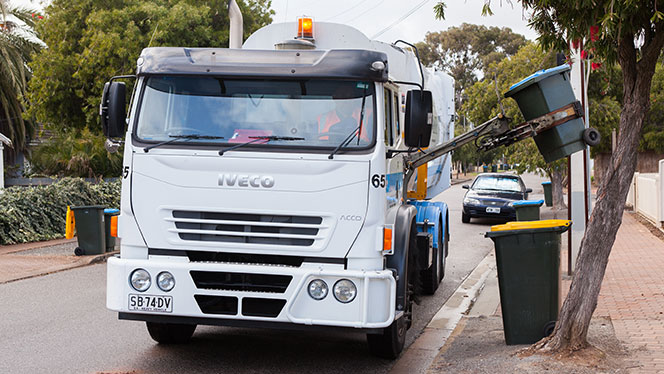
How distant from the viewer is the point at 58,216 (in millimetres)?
17625

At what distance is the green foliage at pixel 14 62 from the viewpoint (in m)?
25.0

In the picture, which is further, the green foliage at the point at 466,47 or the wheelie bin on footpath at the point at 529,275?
the green foliage at the point at 466,47

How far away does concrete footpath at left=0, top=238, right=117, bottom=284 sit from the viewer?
41.1 feet

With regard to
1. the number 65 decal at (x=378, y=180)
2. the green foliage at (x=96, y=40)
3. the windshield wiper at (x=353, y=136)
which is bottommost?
the number 65 decal at (x=378, y=180)

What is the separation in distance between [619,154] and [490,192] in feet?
54.4

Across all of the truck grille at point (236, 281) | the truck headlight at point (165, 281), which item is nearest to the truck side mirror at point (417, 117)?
the truck grille at point (236, 281)

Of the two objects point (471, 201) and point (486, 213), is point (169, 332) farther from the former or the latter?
point (471, 201)

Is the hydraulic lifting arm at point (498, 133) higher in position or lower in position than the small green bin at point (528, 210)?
higher

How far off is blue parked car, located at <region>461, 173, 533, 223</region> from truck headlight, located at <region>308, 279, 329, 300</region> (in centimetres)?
1662

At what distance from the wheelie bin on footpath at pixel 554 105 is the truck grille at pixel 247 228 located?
2.68m

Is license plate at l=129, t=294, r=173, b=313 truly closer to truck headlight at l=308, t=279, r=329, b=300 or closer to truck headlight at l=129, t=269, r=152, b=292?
truck headlight at l=129, t=269, r=152, b=292

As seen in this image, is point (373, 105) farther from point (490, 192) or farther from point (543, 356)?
point (490, 192)

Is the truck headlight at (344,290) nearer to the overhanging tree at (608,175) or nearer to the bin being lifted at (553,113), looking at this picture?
the overhanging tree at (608,175)

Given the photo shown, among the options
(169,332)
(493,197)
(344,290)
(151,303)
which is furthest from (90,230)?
(493,197)
